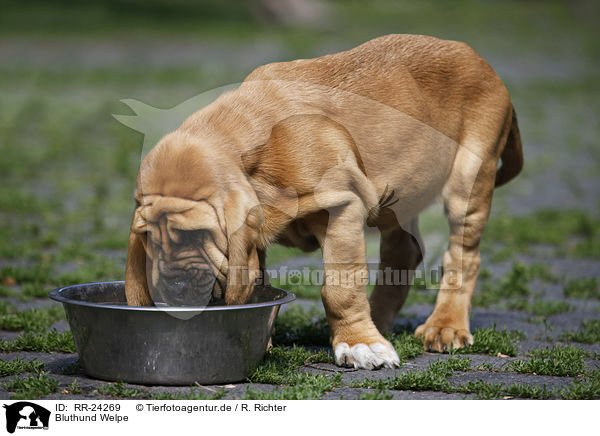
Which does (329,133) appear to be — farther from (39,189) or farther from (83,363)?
(39,189)

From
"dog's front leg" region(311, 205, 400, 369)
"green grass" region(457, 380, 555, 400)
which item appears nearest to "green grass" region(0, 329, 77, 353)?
"dog's front leg" region(311, 205, 400, 369)

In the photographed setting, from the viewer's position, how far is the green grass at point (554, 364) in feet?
14.3

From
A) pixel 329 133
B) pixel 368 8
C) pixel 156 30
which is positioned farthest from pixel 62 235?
pixel 368 8

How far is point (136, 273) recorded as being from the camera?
4086 mm

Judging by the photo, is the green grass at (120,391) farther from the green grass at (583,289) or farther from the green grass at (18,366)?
the green grass at (583,289)

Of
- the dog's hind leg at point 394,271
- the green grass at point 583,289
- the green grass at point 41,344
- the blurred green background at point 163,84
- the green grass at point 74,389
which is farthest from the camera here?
the blurred green background at point 163,84

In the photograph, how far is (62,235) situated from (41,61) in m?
14.8

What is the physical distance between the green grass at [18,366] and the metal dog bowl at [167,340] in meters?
0.33

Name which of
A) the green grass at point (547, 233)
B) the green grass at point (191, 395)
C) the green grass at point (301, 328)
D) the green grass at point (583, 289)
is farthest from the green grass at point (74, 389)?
the green grass at point (547, 233)

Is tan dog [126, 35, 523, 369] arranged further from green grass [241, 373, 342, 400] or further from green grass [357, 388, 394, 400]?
green grass [357, 388, 394, 400]

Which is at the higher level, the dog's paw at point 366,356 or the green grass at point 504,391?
the dog's paw at point 366,356

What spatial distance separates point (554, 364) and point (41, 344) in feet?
9.98

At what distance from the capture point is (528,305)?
6.29m

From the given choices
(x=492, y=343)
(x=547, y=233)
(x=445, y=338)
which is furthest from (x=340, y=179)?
(x=547, y=233)
